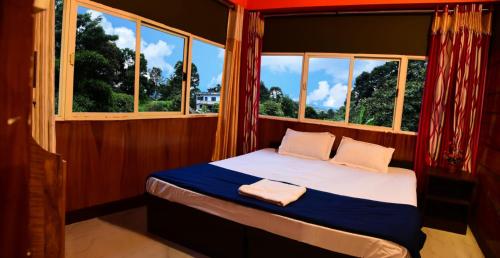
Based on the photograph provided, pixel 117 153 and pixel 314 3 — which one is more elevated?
pixel 314 3

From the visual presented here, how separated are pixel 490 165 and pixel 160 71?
337 cm

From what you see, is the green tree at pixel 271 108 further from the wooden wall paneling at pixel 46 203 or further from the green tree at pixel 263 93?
the wooden wall paneling at pixel 46 203

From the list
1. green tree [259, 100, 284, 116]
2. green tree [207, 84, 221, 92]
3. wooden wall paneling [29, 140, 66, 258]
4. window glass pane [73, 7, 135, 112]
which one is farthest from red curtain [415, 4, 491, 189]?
wooden wall paneling [29, 140, 66, 258]

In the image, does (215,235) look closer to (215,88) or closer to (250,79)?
(215,88)

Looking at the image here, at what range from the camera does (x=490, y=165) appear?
2.68 m

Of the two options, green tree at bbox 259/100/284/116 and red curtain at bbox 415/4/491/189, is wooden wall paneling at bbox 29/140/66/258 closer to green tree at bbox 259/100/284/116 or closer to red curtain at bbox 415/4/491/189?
red curtain at bbox 415/4/491/189

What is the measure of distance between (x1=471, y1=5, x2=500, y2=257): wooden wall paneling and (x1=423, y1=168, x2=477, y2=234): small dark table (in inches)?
3.9

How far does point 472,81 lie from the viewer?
3125 millimetres

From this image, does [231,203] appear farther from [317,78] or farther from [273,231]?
[317,78]

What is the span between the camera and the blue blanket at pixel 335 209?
5.48ft

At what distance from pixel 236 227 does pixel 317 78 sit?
2.61 m

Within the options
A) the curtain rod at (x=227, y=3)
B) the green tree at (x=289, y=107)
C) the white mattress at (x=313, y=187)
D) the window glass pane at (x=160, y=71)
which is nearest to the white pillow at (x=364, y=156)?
the white mattress at (x=313, y=187)

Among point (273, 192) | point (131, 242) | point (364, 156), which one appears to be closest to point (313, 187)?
point (273, 192)

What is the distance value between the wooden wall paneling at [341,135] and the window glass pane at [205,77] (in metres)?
0.78
